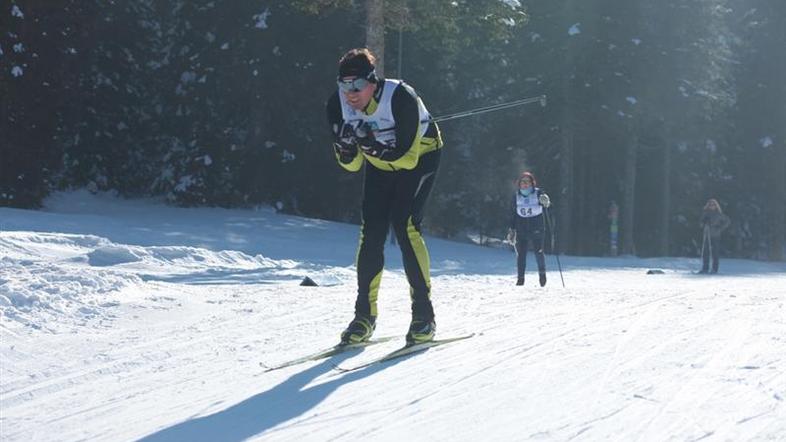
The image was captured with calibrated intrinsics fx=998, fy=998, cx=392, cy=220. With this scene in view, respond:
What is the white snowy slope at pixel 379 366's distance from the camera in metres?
4.31

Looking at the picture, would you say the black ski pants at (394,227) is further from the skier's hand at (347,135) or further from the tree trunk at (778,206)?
the tree trunk at (778,206)

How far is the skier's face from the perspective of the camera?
6.01m

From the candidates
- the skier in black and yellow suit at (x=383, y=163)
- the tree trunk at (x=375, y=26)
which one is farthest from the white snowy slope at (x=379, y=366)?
the tree trunk at (x=375, y=26)

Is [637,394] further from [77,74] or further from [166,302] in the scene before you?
[77,74]

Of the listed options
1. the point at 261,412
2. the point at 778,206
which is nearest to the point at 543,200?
the point at 261,412

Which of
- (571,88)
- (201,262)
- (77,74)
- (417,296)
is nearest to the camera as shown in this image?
(417,296)

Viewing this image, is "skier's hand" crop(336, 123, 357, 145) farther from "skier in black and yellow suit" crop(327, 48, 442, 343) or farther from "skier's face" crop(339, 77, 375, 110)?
"skier's face" crop(339, 77, 375, 110)

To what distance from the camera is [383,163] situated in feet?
20.7

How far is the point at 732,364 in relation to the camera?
5555 millimetres

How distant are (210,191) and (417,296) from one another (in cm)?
2587

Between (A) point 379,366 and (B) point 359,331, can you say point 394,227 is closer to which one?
(B) point 359,331

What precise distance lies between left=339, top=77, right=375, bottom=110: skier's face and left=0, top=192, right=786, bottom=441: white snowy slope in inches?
60.8

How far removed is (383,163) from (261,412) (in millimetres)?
2175

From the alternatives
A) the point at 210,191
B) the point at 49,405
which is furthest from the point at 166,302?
the point at 210,191
